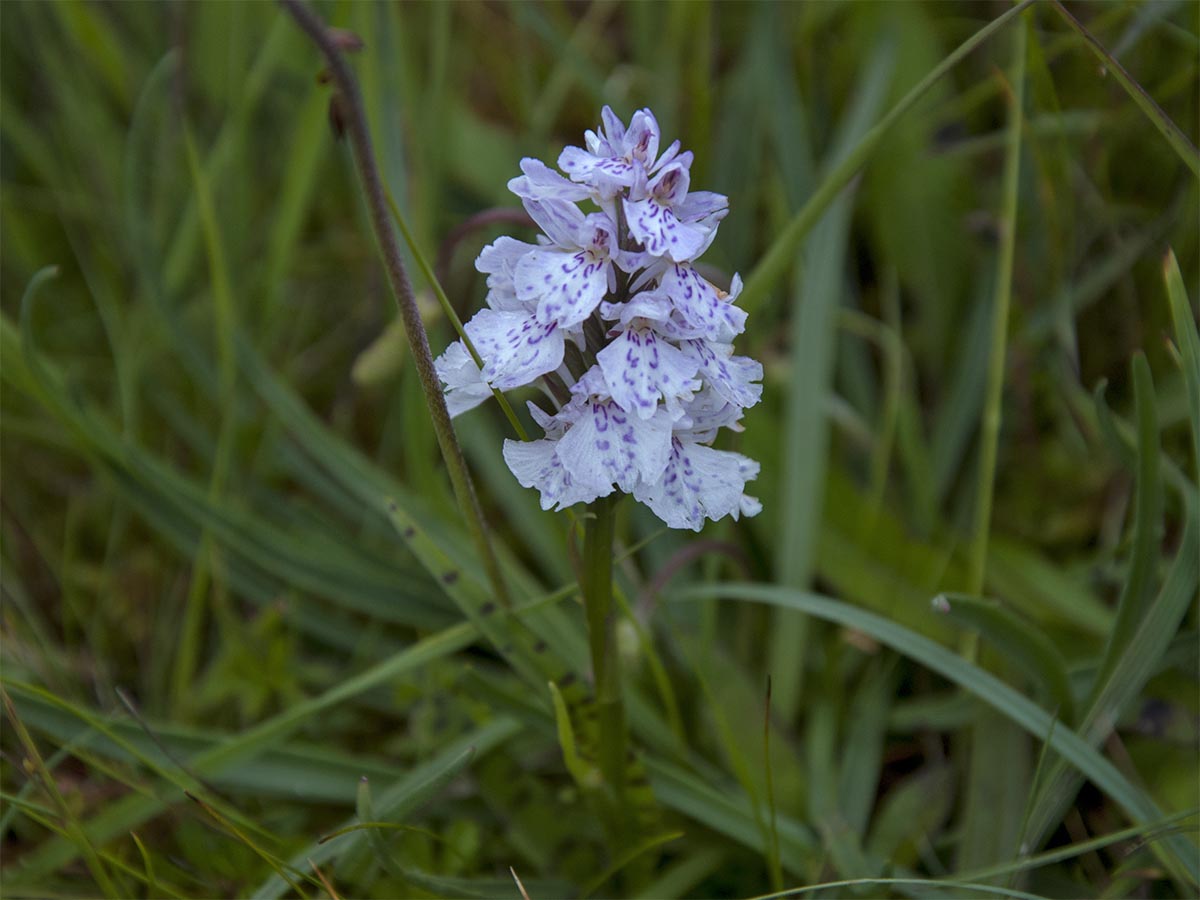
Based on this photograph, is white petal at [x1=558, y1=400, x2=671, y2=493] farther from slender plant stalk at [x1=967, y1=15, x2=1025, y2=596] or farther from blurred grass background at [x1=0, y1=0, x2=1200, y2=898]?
slender plant stalk at [x1=967, y1=15, x2=1025, y2=596]

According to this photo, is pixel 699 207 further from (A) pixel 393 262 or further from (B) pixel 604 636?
(B) pixel 604 636

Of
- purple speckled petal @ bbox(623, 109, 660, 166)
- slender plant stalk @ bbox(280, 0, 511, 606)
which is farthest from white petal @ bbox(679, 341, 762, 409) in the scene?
slender plant stalk @ bbox(280, 0, 511, 606)

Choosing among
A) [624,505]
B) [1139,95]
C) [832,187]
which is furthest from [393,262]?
[1139,95]

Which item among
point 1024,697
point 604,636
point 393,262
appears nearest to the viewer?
point 393,262

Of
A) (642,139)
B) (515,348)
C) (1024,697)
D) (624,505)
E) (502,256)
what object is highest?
(642,139)

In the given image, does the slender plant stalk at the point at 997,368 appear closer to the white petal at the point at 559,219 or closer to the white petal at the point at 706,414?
the white petal at the point at 706,414

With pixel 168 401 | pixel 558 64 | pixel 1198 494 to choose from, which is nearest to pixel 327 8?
pixel 558 64

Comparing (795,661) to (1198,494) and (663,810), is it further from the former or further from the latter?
(1198,494)
